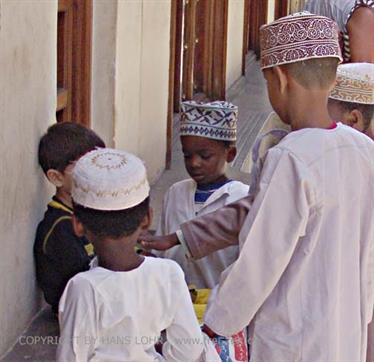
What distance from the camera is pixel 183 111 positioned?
4.32m

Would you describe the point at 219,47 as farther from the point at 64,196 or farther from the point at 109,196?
the point at 109,196

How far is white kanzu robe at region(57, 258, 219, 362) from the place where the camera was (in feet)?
10.2

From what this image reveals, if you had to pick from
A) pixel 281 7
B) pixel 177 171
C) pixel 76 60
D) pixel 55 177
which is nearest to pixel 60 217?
pixel 55 177

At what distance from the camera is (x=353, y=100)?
13.6ft

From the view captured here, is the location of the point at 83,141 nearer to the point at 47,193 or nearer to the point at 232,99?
the point at 47,193

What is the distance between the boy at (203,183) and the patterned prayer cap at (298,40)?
0.82 meters

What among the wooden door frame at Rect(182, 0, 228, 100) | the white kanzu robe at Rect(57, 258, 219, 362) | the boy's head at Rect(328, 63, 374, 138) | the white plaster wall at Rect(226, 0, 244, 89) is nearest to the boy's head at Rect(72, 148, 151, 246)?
the white kanzu robe at Rect(57, 258, 219, 362)

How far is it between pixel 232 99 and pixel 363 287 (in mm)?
9091

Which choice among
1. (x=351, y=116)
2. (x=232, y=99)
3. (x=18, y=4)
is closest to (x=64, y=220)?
(x=18, y=4)

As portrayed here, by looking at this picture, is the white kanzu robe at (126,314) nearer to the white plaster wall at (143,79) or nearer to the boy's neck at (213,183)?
the boy's neck at (213,183)

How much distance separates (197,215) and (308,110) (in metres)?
→ 0.95

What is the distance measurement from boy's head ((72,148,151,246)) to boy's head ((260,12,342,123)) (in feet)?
1.65

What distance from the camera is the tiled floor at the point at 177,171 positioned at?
4391mm

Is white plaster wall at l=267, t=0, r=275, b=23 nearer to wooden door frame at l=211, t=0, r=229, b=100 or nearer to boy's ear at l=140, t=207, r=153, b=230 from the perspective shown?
A: wooden door frame at l=211, t=0, r=229, b=100
